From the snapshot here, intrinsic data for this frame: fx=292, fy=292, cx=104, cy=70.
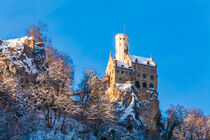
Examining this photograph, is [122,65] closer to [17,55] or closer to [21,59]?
[21,59]

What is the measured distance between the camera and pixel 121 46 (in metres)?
86.7

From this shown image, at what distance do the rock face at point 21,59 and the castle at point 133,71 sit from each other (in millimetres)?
32781

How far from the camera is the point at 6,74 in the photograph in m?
37.3

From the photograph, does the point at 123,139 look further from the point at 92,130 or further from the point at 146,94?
the point at 146,94

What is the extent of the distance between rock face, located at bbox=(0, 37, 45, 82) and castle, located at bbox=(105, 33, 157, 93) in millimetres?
32781

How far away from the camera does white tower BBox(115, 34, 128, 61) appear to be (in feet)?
282

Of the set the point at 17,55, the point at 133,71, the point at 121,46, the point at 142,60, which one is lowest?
the point at 17,55

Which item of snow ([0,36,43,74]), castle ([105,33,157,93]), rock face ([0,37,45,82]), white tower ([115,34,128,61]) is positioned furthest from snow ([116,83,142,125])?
snow ([0,36,43,74])

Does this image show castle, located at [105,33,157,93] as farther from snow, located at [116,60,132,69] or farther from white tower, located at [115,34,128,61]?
white tower, located at [115,34,128,61]

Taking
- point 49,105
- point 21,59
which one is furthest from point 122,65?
point 49,105

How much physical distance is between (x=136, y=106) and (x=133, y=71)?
1535cm

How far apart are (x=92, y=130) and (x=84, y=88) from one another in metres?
6.60

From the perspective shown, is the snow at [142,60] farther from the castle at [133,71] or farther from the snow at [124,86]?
the snow at [124,86]

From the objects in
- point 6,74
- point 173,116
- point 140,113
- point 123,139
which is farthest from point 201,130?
point 6,74
